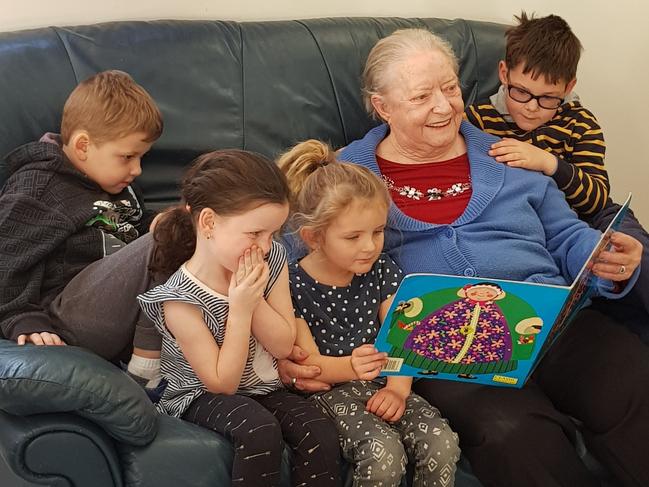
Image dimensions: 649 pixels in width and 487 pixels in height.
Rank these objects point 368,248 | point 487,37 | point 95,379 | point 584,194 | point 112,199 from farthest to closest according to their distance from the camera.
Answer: point 487,37 → point 584,194 → point 112,199 → point 368,248 → point 95,379

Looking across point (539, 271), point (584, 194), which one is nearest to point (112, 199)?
point (539, 271)

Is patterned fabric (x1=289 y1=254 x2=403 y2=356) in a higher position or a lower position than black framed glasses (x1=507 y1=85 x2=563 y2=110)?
lower

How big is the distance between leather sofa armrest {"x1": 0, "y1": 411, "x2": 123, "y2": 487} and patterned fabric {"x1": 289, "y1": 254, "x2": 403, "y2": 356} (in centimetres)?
53

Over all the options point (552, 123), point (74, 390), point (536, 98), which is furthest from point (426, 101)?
point (74, 390)

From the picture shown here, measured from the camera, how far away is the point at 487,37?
8.66 feet

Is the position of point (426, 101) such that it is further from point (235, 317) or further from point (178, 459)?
point (178, 459)

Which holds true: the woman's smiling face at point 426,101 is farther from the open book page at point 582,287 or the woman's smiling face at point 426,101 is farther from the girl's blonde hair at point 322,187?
the open book page at point 582,287

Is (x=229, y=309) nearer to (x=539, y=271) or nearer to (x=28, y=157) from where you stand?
(x=28, y=157)

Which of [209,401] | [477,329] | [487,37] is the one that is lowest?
[209,401]

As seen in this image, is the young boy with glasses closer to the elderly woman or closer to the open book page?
the elderly woman

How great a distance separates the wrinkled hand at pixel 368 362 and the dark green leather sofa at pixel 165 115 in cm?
24

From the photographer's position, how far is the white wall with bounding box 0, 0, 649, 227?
2463 mm

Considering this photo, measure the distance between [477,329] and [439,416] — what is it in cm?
23

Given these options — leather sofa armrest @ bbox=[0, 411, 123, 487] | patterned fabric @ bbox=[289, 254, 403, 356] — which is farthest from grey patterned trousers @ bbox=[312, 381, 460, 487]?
leather sofa armrest @ bbox=[0, 411, 123, 487]
